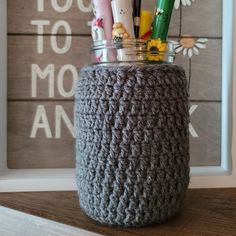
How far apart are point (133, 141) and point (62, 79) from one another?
0.19 metres

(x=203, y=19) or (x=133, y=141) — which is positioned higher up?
(x=203, y=19)

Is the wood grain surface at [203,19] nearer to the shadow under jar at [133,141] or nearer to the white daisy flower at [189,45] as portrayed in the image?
the white daisy flower at [189,45]

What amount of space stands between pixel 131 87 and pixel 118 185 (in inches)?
3.5

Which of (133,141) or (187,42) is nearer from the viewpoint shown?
(133,141)

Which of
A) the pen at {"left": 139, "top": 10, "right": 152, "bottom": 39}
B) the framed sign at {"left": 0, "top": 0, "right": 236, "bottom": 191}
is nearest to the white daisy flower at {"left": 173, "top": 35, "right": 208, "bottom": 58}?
the framed sign at {"left": 0, "top": 0, "right": 236, "bottom": 191}

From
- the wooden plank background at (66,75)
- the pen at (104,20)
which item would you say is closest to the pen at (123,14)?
the pen at (104,20)

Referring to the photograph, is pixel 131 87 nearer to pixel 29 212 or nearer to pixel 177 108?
pixel 177 108

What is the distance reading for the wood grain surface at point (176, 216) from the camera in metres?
0.33

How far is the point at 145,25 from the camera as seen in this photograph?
377mm

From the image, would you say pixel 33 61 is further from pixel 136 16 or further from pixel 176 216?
pixel 176 216

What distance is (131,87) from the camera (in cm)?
32

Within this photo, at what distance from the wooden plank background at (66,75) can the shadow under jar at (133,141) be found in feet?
0.46

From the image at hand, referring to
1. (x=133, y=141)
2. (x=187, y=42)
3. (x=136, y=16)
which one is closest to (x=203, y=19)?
(x=187, y=42)

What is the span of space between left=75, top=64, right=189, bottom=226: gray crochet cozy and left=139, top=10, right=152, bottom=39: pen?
58 millimetres
